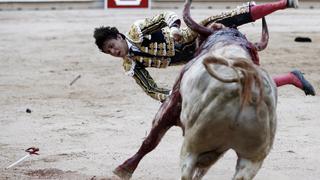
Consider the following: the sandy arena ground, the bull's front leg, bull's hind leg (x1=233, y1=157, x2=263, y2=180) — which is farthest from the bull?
the sandy arena ground

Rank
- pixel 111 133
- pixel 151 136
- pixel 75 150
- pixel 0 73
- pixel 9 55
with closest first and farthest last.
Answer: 1. pixel 151 136
2. pixel 75 150
3. pixel 111 133
4. pixel 0 73
5. pixel 9 55

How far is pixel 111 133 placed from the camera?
337 inches

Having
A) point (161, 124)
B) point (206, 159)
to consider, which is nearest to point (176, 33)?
point (161, 124)

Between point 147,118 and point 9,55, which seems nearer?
point 147,118

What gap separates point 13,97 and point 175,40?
458cm

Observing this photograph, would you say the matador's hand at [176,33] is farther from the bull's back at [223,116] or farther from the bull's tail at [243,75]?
the bull's tail at [243,75]

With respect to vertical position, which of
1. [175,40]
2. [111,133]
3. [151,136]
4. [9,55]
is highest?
[175,40]

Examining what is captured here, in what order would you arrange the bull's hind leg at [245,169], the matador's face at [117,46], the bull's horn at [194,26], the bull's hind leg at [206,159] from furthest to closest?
the matador's face at [117,46] < the bull's horn at [194,26] < the bull's hind leg at [206,159] < the bull's hind leg at [245,169]

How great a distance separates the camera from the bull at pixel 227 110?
4.50 metres

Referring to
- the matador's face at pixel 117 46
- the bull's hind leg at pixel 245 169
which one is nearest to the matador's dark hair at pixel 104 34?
the matador's face at pixel 117 46

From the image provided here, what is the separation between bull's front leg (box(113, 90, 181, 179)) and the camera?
5.41m

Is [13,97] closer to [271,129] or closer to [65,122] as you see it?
[65,122]

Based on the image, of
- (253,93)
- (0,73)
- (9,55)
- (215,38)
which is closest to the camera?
(253,93)

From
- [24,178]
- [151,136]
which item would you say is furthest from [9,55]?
[151,136]
